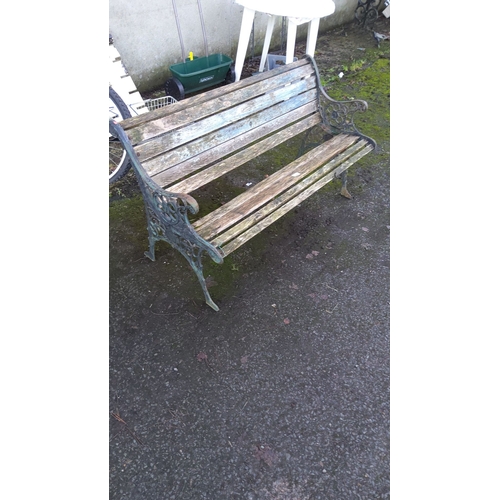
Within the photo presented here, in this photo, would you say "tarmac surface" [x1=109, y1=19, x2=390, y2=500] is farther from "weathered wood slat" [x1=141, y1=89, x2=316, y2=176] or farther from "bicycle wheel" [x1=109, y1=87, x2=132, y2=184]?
"weathered wood slat" [x1=141, y1=89, x2=316, y2=176]

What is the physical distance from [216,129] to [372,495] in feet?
7.77

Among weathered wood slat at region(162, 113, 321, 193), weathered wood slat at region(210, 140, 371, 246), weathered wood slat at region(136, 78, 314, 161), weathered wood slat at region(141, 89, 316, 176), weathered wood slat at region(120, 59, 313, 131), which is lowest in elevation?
weathered wood slat at region(210, 140, 371, 246)

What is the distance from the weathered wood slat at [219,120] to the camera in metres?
2.53

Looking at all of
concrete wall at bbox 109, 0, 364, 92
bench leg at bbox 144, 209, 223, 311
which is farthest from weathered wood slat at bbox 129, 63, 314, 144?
concrete wall at bbox 109, 0, 364, 92

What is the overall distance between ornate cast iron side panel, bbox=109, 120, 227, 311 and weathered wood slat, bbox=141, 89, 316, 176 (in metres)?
0.12

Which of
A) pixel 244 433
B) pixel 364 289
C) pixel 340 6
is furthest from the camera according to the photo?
pixel 340 6

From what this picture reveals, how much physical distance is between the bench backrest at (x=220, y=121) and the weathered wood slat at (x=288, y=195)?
47 centimetres

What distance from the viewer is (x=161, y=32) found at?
485cm

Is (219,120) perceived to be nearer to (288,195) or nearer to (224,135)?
(224,135)

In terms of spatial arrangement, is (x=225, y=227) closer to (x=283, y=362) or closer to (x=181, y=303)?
(x=181, y=303)

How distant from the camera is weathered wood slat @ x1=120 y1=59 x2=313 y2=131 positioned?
8.14 ft

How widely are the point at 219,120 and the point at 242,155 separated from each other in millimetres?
342

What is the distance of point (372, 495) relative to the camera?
1967mm

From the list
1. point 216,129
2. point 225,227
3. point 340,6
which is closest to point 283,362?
point 225,227
